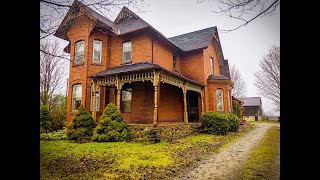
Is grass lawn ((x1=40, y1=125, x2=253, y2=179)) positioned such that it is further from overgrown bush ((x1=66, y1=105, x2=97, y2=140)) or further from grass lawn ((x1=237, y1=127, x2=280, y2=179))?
overgrown bush ((x1=66, y1=105, x2=97, y2=140))

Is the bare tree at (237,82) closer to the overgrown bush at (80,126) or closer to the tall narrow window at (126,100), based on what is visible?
the tall narrow window at (126,100)

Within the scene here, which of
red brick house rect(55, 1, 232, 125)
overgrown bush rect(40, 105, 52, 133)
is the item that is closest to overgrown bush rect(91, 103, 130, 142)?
red brick house rect(55, 1, 232, 125)

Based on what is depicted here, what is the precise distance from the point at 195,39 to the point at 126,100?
9238 millimetres

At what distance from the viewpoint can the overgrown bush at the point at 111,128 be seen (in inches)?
394

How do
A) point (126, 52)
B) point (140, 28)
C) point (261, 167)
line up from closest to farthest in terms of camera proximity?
point (261, 167) < point (140, 28) < point (126, 52)

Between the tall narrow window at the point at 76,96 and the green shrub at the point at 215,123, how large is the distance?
9.02m

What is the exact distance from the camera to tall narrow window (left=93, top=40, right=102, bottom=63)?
583 inches

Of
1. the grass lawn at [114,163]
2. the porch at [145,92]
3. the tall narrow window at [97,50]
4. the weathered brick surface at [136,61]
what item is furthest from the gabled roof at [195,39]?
the grass lawn at [114,163]

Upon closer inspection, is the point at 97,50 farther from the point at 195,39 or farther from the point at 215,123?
the point at 215,123

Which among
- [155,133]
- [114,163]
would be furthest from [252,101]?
[114,163]

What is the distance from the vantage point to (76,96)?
14.6m

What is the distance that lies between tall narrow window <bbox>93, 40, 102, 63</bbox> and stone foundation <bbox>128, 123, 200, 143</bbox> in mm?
6317
